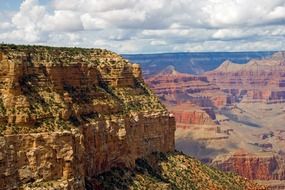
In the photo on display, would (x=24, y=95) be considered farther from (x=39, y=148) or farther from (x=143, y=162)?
(x=143, y=162)

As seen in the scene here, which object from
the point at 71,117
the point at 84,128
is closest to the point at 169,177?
the point at 84,128

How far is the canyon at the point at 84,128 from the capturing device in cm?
7625

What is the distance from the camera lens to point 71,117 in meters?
86.7

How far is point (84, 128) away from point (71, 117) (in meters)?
2.98

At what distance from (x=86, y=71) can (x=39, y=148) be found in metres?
24.1

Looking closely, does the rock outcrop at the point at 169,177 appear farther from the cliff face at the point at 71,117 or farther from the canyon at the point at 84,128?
the cliff face at the point at 71,117

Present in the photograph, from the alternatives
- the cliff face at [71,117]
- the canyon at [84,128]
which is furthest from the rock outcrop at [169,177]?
the cliff face at [71,117]

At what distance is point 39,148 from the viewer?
76.2 m

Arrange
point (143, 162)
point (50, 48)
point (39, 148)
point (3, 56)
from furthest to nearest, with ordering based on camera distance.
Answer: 1. point (143, 162)
2. point (50, 48)
3. point (3, 56)
4. point (39, 148)

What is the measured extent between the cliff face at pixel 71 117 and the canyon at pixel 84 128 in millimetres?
119

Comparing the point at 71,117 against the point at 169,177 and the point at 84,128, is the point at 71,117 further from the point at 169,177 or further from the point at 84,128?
the point at 169,177

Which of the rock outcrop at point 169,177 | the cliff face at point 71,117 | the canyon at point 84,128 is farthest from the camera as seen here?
the rock outcrop at point 169,177

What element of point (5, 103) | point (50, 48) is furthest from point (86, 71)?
point (5, 103)

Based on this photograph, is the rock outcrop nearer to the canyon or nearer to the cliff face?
the canyon
